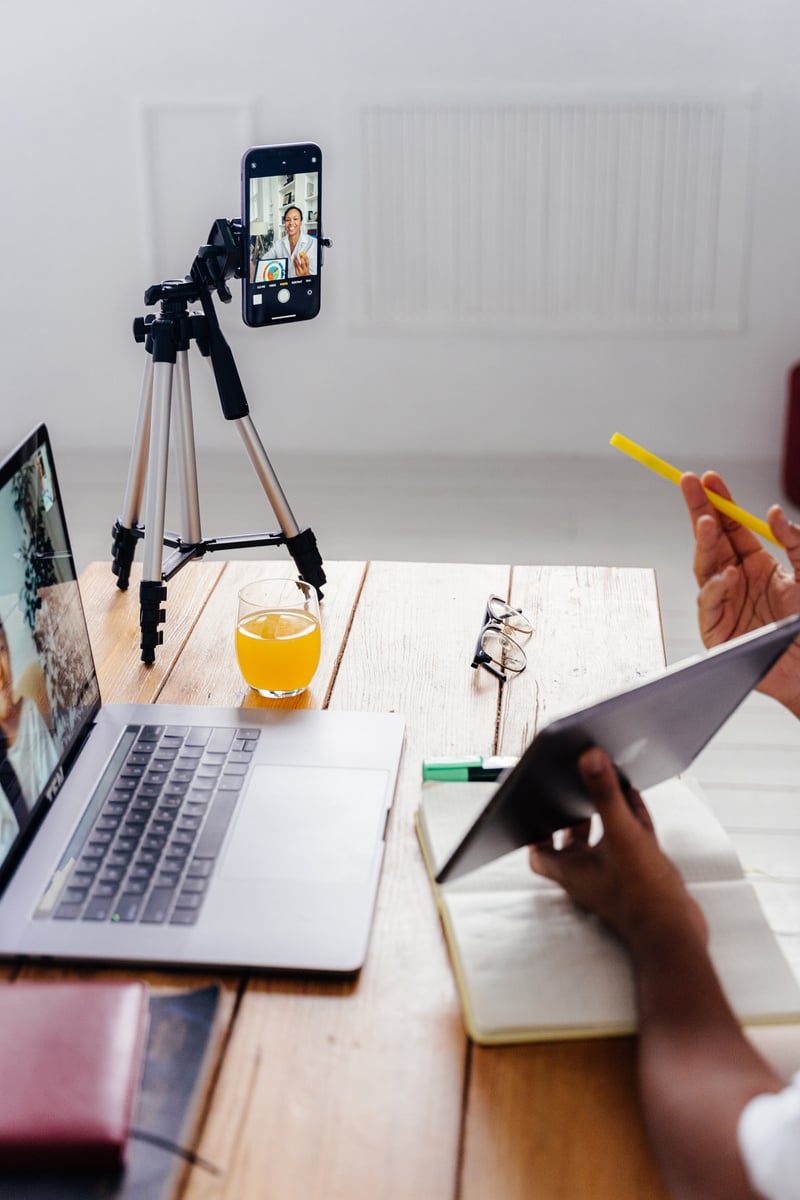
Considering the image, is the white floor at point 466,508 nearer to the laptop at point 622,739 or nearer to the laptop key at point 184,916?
the laptop at point 622,739

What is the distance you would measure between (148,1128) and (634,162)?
291cm

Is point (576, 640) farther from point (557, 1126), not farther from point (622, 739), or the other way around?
point (557, 1126)

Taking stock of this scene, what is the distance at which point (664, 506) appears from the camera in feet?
10.4

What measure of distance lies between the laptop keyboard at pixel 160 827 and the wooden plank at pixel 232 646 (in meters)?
0.08

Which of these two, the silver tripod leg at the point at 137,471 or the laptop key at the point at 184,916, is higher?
the silver tripod leg at the point at 137,471

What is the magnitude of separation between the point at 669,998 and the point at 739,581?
49cm

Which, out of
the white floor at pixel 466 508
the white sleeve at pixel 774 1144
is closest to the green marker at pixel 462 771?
the white sleeve at pixel 774 1144

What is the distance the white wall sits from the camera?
3.06m

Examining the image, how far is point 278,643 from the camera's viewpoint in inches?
44.4

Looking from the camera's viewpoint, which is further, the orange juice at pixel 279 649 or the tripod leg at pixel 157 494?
the tripod leg at pixel 157 494

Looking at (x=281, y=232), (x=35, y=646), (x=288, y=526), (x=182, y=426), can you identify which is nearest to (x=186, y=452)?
(x=182, y=426)

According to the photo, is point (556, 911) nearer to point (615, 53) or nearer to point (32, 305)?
point (615, 53)

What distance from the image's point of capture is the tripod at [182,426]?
143 centimetres

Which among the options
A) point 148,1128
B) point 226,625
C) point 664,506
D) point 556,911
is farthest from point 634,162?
point 148,1128
